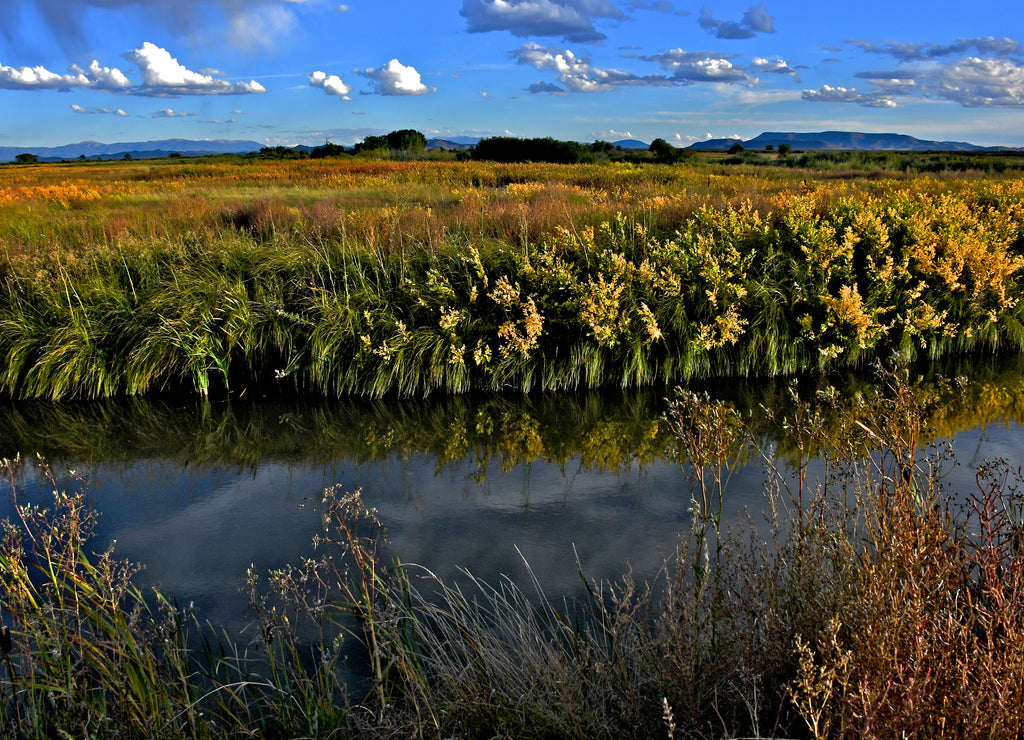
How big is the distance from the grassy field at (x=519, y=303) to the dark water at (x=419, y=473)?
0.46 meters

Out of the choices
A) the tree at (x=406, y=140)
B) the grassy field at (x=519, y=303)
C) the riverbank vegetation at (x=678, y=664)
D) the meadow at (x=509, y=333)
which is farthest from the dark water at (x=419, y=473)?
the tree at (x=406, y=140)

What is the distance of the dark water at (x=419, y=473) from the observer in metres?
4.56

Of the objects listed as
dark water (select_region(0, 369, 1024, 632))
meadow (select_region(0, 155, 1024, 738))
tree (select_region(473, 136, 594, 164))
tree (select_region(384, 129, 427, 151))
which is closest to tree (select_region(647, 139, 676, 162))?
tree (select_region(473, 136, 594, 164))

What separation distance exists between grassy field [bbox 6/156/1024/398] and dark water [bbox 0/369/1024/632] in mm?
456

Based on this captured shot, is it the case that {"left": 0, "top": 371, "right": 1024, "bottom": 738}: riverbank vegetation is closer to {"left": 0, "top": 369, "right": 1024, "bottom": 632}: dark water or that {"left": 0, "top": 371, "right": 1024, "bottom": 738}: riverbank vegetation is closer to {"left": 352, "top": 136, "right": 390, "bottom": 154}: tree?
{"left": 0, "top": 369, "right": 1024, "bottom": 632}: dark water

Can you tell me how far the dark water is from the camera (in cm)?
456

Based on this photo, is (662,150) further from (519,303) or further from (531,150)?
(519,303)

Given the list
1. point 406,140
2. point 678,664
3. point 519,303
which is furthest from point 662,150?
point 678,664

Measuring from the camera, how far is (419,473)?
6.07 meters

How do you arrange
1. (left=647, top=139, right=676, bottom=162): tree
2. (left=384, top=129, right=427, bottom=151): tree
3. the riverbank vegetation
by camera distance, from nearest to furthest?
1. the riverbank vegetation
2. (left=647, top=139, right=676, bottom=162): tree
3. (left=384, top=129, right=427, bottom=151): tree

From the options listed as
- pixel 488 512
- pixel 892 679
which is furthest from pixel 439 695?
pixel 488 512

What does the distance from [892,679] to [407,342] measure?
6610 millimetres

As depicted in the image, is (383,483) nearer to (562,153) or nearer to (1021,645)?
(1021,645)

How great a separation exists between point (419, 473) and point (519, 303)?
2714 mm
